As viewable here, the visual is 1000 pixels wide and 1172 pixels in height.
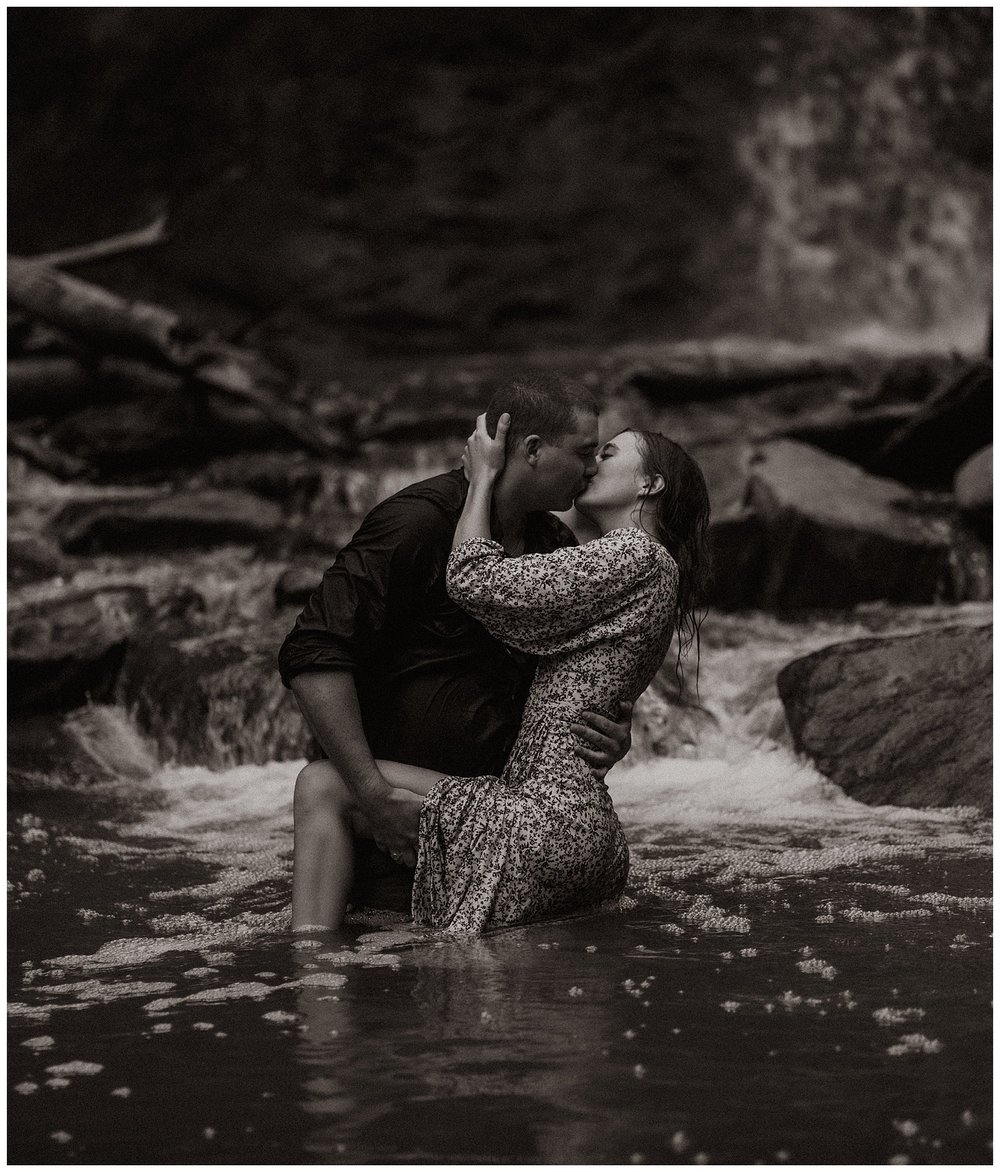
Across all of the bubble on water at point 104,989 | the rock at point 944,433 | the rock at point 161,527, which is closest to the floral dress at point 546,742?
the bubble on water at point 104,989

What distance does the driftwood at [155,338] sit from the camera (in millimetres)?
11695

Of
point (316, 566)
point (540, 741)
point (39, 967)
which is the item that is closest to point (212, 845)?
→ point (39, 967)

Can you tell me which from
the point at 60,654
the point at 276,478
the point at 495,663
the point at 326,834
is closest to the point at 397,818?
the point at 326,834

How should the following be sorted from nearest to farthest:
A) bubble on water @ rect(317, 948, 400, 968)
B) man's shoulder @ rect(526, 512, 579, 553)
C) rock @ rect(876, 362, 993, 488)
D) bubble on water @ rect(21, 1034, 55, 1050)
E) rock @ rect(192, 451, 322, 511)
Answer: bubble on water @ rect(21, 1034, 55, 1050)
bubble on water @ rect(317, 948, 400, 968)
man's shoulder @ rect(526, 512, 579, 553)
rock @ rect(876, 362, 993, 488)
rock @ rect(192, 451, 322, 511)

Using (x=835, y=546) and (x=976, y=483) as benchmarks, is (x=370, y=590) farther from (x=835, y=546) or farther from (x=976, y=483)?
(x=976, y=483)

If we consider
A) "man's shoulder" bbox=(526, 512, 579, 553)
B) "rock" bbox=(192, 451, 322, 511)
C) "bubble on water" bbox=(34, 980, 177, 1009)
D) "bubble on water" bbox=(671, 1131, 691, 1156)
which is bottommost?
"bubble on water" bbox=(671, 1131, 691, 1156)

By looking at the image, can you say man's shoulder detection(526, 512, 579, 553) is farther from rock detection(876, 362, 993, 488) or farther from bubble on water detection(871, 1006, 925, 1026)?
rock detection(876, 362, 993, 488)

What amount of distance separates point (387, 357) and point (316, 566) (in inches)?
321

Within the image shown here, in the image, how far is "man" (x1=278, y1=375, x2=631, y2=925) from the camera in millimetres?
4227

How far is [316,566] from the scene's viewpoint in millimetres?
9742

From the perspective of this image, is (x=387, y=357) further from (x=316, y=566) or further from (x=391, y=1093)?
(x=391, y=1093)

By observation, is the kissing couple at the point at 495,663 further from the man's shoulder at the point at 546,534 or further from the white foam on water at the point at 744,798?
the white foam on water at the point at 744,798

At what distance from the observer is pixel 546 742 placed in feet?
14.2

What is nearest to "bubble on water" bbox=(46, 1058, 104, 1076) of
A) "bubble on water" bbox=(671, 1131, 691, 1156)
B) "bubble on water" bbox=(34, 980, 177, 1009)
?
"bubble on water" bbox=(34, 980, 177, 1009)
